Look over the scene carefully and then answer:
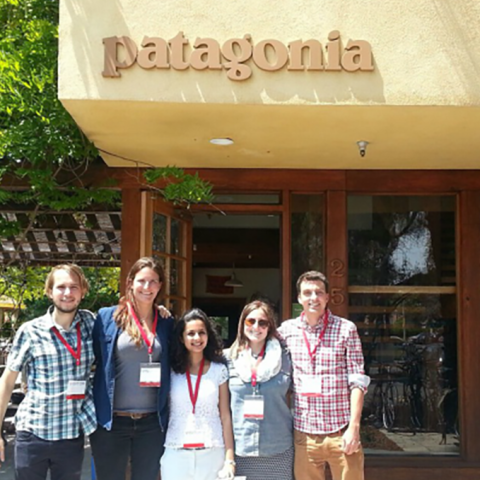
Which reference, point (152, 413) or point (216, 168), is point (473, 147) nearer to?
point (216, 168)

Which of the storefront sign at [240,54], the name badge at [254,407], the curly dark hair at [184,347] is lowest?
the name badge at [254,407]

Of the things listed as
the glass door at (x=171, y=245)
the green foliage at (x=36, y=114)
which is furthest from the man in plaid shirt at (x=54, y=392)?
the glass door at (x=171, y=245)

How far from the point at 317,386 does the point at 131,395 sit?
917mm

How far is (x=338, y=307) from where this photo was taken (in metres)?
5.10

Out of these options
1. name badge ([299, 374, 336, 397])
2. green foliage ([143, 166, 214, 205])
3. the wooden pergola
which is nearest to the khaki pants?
name badge ([299, 374, 336, 397])

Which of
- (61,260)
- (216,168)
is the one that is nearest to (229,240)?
(61,260)

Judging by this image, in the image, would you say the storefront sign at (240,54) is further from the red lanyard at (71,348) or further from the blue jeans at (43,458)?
the blue jeans at (43,458)

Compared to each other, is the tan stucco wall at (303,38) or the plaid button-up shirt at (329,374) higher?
the tan stucco wall at (303,38)

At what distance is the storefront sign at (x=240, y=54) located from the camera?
359 centimetres

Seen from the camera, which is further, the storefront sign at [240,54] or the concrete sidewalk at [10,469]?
the concrete sidewalk at [10,469]

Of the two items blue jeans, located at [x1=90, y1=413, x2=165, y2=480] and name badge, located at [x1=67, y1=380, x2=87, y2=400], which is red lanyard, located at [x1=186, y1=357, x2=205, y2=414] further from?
name badge, located at [x1=67, y1=380, x2=87, y2=400]

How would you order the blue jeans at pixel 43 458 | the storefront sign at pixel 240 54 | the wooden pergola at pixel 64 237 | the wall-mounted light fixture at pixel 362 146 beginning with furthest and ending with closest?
the wooden pergola at pixel 64 237 → the wall-mounted light fixture at pixel 362 146 → the storefront sign at pixel 240 54 → the blue jeans at pixel 43 458

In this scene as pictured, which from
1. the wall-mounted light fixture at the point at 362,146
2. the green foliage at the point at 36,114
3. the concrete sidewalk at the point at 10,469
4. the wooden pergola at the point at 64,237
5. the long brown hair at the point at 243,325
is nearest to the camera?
the long brown hair at the point at 243,325

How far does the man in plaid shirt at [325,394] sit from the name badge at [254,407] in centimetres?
28
